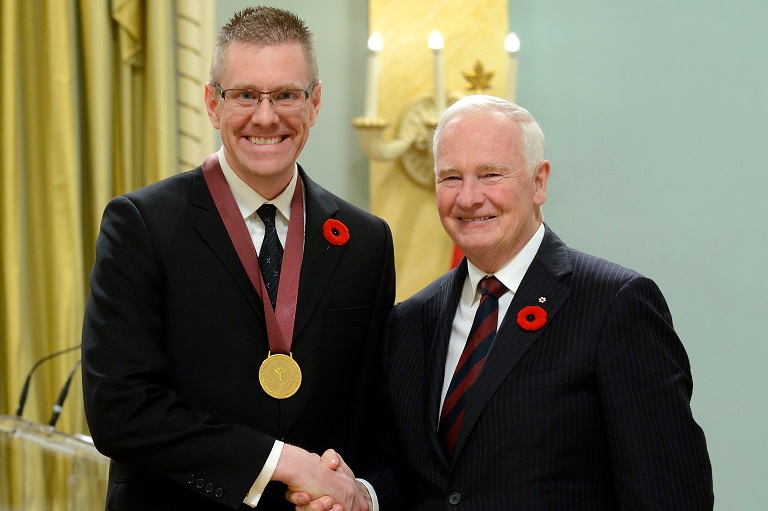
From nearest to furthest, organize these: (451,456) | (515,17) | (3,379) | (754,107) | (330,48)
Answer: (451,456) → (3,379) → (754,107) → (330,48) → (515,17)

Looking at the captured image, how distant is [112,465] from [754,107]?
2.73 m

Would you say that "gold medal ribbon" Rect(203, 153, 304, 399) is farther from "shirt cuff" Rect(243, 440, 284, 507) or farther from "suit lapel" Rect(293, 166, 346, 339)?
"shirt cuff" Rect(243, 440, 284, 507)

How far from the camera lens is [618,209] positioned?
4328 mm

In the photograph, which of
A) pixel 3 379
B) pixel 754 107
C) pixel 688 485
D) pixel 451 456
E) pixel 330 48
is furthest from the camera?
pixel 330 48

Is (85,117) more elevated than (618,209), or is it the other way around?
(85,117)

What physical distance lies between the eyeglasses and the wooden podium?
1080mm

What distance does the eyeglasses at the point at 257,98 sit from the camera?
8.02ft

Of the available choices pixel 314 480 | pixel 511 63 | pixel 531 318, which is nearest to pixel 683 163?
pixel 511 63

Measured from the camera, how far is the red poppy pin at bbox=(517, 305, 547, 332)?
231 centimetres

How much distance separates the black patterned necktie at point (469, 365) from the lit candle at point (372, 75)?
5.74 ft

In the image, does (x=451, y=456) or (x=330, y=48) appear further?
(x=330, y=48)

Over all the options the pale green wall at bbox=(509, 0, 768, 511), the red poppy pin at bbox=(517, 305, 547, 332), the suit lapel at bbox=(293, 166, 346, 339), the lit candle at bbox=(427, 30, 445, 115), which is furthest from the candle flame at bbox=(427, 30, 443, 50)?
the red poppy pin at bbox=(517, 305, 547, 332)

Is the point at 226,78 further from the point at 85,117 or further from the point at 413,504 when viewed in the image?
the point at 85,117

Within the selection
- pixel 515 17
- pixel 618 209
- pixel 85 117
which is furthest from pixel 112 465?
pixel 515 17
